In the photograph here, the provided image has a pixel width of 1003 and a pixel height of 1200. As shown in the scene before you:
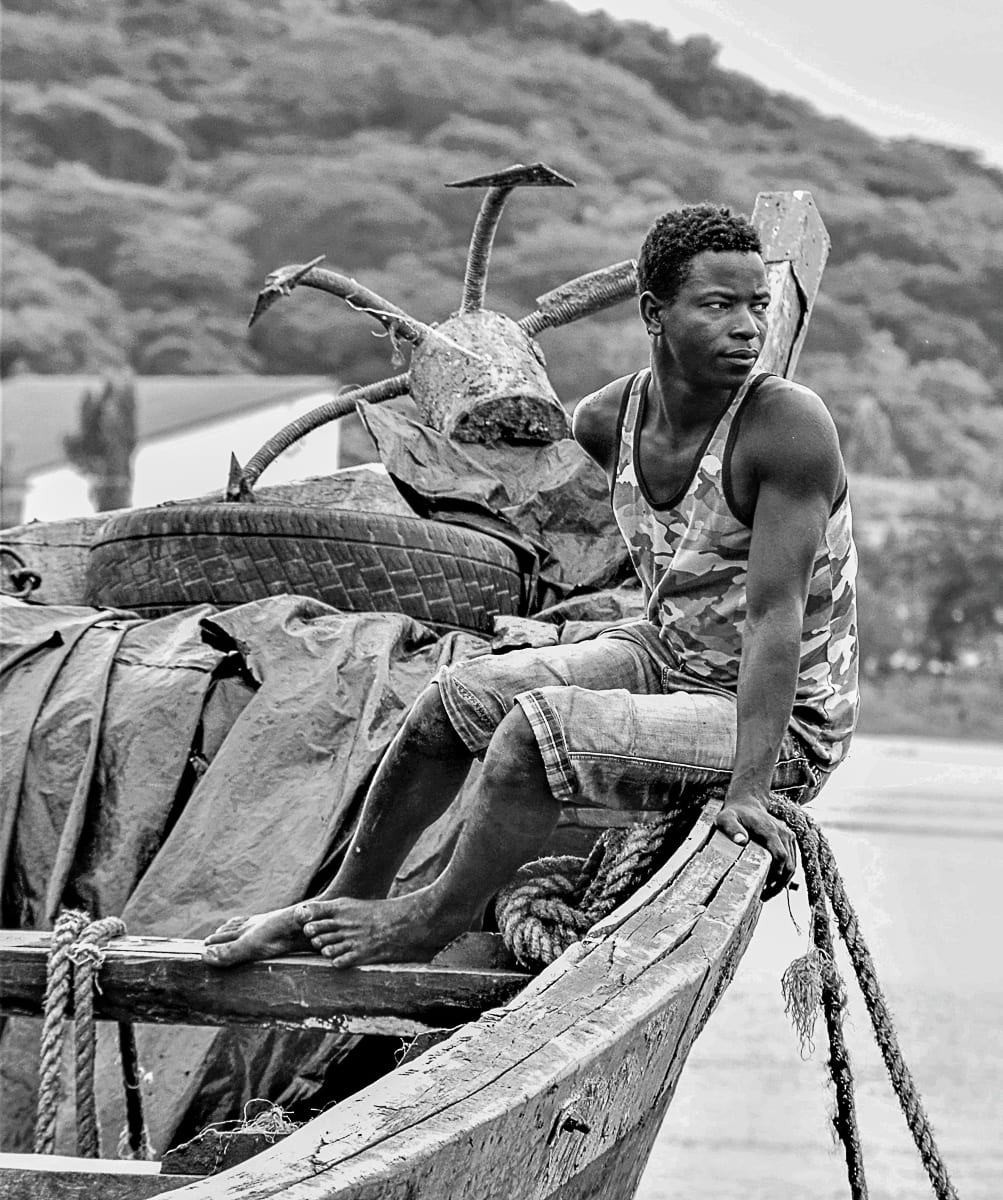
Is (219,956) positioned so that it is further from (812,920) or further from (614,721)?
(812,920)

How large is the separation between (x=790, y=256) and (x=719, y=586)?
182 cm

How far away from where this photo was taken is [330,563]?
15.8ft

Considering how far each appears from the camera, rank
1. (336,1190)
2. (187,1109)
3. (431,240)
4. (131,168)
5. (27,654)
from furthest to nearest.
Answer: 1. (131,168)
2. (431,240)
3. (27,654)
4. (187,1109)
5. (336,1190)

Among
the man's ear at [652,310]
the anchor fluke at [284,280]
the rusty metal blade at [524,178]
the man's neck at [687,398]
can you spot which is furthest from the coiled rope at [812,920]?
the anchor fluke at [284,280]

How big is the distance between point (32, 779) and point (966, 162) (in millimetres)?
63130

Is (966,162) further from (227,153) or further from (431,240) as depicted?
(227,153)

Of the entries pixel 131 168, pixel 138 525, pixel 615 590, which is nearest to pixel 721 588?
pixel 615 590

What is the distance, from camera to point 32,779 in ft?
13.8

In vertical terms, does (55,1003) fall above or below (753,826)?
below

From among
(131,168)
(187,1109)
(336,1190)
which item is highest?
(336,1190)

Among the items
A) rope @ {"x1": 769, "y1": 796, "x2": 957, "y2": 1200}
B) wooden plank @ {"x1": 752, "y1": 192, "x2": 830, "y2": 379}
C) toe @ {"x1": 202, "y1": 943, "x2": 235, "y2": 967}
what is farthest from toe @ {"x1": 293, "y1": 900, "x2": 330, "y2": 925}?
wooden plank @ {"x1": 752, "y1": 192, "x2": 830, "y2": 379}

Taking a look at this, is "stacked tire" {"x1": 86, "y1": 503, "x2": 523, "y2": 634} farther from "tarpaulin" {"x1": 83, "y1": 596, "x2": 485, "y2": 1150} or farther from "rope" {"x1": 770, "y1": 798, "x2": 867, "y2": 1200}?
"rope" {"x1": 770, "y1": 798, "x2": 867, "y2": 1200}

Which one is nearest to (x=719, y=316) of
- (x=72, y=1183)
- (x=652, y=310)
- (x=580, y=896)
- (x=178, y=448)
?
(x=652, y=310)

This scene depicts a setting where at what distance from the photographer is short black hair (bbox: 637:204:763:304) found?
9.00 feet
